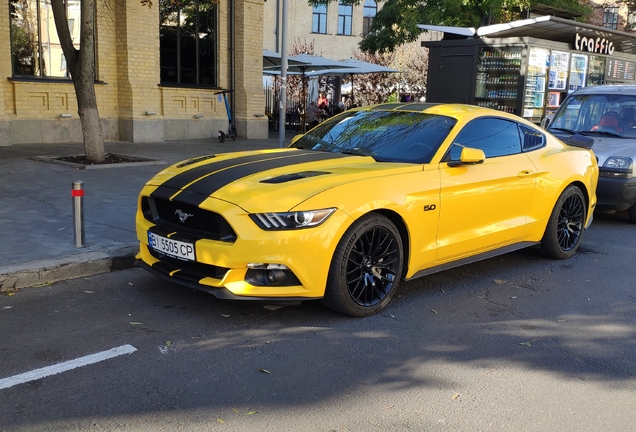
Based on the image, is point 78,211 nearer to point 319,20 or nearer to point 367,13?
point 319,20

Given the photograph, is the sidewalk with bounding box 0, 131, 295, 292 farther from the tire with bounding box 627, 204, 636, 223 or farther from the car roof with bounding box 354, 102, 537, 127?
the tire with bounding box 627, 204, 636, 223

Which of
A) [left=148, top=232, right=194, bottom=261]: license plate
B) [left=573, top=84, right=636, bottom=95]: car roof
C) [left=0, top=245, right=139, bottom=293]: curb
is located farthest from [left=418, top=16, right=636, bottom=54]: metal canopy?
[left=148, top=232, right=194, bottom=261]: license plate

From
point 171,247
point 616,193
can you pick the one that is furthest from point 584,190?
point 171,247

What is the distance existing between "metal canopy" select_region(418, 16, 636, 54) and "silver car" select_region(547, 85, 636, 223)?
11.6 ft

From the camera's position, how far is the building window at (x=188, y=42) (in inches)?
655

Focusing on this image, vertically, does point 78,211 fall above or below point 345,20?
below

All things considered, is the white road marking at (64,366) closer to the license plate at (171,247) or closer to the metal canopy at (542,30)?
the license plate at (171,247)

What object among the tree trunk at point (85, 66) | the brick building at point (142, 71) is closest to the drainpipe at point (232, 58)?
the brick building at point (142, 71)

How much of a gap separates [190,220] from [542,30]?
1201 centimetres

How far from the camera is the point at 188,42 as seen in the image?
17234mm

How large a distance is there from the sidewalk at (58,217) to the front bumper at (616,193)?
6287 millimetres

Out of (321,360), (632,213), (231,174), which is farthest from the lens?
(632,213)

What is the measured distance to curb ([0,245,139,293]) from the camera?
17.2 feet

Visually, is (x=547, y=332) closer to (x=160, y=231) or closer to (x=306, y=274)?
(x=306, y=274)
